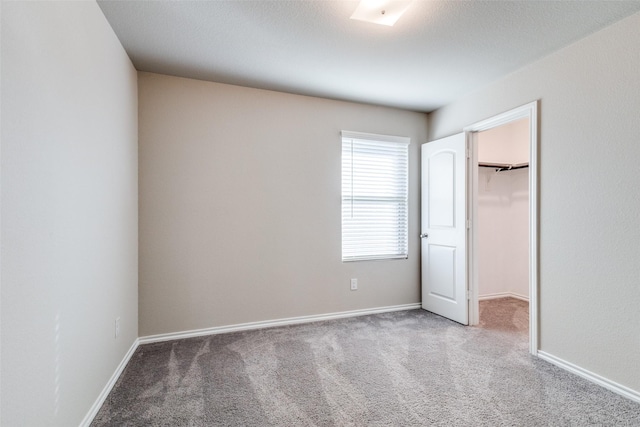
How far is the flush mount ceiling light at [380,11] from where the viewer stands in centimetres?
185

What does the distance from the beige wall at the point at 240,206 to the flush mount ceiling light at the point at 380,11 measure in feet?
4.78

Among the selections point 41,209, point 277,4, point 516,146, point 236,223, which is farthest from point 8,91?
point 516,146

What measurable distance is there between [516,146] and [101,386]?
5047 millimetres

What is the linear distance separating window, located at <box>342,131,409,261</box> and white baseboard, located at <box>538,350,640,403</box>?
1.71m

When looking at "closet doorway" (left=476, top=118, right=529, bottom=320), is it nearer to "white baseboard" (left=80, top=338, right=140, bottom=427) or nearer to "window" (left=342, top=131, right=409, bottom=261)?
"window" (left=342, top=131, right=409, bottom=261)

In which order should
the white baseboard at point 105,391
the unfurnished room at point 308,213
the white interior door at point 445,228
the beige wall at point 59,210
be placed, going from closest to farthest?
the beige wall at point 59,210, the unfurnished room at point 308,213, the white baseboard at point 105,391, the white interior door at point 445,228

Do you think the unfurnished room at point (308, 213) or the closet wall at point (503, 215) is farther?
the closet wall at point (503, 215)

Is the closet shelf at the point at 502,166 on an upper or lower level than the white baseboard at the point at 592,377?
upper

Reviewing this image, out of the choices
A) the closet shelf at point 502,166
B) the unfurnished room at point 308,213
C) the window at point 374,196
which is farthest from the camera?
the closet shelf at point 502,166

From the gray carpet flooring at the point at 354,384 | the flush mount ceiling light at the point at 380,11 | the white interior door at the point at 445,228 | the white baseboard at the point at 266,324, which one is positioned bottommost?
the gray carpet flooring at the point at 354,384

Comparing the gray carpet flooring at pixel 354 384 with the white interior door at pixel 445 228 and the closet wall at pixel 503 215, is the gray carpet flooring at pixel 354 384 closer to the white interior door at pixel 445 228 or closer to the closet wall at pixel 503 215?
the white interior door at pixel 445 228

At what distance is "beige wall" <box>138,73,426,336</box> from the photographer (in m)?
2.88

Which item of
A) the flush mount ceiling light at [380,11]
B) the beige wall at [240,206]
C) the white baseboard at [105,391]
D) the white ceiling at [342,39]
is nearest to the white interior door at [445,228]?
the beige wall at [240,206]

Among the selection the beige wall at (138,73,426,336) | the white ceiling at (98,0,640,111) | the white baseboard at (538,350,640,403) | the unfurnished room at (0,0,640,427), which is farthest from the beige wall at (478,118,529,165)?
the white baseboard at (538,350,640,403)
